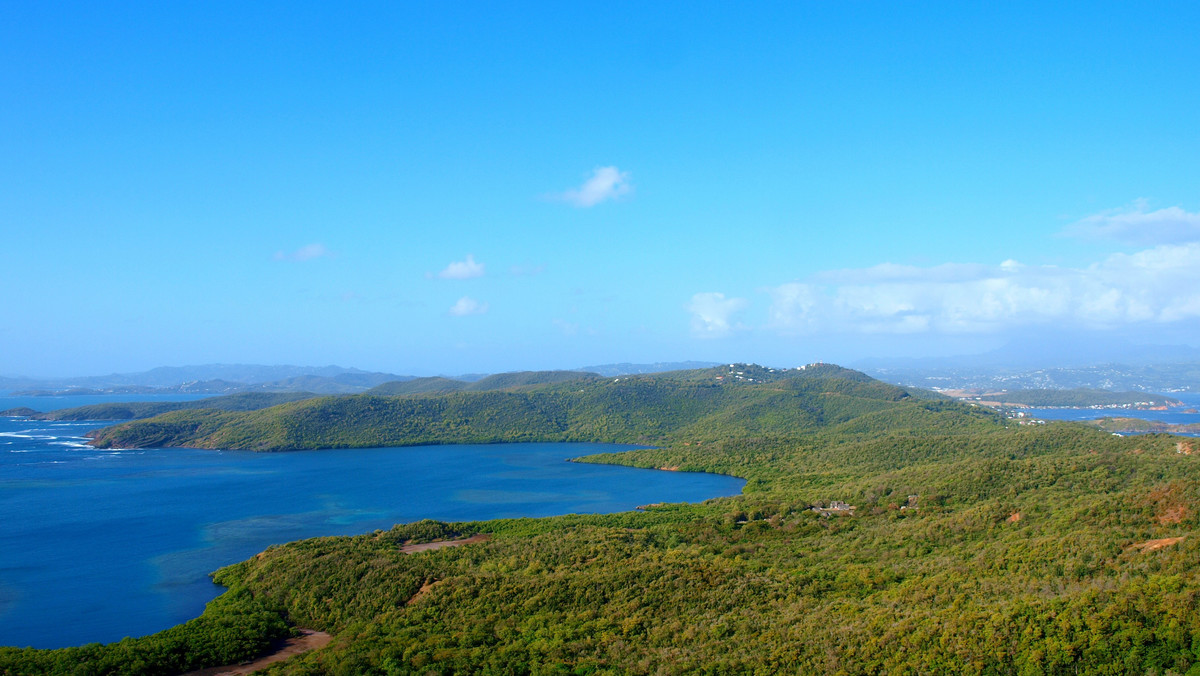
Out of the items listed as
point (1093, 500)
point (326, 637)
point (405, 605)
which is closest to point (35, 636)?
point (326, 637)

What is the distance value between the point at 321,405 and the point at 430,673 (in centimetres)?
10416

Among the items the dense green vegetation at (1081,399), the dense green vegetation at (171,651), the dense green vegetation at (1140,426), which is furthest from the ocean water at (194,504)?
the dense green vegetation at (1081,399)

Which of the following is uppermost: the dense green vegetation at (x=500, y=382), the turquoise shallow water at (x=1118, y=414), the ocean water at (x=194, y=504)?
the dense green vegetation at (x=500, y=382)

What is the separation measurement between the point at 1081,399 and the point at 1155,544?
17930cm

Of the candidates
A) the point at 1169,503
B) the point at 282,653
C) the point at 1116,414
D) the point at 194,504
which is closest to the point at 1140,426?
the point at 1116,414

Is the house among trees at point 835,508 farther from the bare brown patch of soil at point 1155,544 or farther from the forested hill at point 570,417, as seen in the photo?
the forested hill at point 570,417

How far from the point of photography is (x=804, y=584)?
98.7 feet

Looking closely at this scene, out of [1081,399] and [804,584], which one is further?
[1081,399]

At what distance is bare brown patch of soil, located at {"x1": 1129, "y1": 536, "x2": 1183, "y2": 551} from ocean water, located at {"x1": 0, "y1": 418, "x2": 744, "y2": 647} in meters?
37.7

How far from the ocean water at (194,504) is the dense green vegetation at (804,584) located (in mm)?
5996

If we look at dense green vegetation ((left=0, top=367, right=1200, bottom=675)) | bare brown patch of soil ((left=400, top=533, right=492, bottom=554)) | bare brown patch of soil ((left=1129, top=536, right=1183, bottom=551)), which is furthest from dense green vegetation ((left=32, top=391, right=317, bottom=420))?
bare brown patch of soil ((left=1129, top=536, right=1183, bottom=551))

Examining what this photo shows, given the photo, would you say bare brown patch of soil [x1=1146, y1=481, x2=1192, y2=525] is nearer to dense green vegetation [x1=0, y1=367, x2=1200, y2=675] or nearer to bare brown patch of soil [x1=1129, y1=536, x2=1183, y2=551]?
dense green vegetation [x1=0, y1=367, x2=1200, y2=675]

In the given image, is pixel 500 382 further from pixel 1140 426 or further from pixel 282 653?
pixel 282 653

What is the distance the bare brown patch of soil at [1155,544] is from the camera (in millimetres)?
26344
